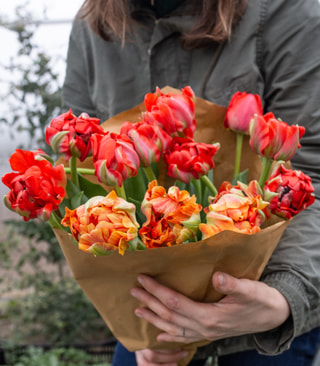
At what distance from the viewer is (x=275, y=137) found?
553 mm

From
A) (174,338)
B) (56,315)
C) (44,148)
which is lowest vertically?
(56,315)

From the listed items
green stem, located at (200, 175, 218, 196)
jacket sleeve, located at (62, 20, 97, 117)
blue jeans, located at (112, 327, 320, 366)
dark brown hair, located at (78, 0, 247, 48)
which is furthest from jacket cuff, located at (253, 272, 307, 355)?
jacket sleeve, located at (62, 20, 97, 117)

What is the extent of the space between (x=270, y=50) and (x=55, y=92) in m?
1.41

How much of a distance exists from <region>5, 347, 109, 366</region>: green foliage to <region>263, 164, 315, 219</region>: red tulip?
1630 millimetres

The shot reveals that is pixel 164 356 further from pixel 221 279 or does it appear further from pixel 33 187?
pixel 33 187

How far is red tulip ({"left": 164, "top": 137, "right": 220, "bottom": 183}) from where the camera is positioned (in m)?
0.54

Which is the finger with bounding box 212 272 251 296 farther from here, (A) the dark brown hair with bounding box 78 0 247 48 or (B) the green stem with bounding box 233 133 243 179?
(A) the dark brown hair with bounding box 78 0 247 48

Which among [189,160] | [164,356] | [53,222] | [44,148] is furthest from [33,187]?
[44,148]

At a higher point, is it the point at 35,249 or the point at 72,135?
the point at 72,135

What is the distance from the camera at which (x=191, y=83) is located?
907 millimetres

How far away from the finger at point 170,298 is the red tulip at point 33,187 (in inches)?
6.5

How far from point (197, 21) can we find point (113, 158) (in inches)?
19.0

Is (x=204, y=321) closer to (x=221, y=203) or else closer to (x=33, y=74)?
(x=221, y=203)

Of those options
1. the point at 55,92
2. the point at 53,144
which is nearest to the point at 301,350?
the point at 53,144
